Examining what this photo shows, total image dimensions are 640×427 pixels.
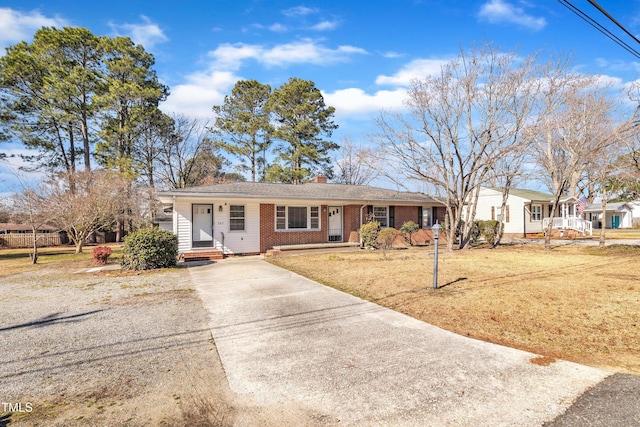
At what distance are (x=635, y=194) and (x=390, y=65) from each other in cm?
1265

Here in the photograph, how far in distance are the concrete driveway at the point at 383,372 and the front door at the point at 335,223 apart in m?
11.0

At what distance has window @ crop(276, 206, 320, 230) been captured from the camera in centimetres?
1520

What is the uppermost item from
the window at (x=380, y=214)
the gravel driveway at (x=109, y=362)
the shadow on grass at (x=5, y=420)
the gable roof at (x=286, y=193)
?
the gable roof at (x=286, y=193)

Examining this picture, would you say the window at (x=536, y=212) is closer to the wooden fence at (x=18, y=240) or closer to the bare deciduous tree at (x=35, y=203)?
the bare deciduous tree at (x=35, y=203)

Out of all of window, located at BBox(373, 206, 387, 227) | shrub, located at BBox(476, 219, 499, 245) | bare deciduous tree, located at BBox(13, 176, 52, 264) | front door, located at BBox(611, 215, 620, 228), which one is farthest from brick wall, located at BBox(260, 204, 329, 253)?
front door, located at BBox(611, 215, 620, 228)

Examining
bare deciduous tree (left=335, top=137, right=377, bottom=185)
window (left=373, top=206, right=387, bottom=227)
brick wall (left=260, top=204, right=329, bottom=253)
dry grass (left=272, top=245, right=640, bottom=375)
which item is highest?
bare deciduous tree (left=335, top=137, right=377, bottom=185)

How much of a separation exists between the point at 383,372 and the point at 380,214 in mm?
14762

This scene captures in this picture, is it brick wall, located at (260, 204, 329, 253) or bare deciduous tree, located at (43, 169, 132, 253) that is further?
bare deciduous tree, located at (43, 169, 132, 253)

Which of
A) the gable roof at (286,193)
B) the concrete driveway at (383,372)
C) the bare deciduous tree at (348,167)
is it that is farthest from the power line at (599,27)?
the bare deciduous tree at (348,167)

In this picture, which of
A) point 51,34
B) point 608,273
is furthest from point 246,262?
point 51,34

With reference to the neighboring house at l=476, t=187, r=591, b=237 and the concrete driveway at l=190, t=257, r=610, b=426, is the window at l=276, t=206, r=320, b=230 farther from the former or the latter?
the neighboring house at l=476, t=187, r=591, b=237

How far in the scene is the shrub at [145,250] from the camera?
1037 cm

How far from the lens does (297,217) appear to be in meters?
15.6

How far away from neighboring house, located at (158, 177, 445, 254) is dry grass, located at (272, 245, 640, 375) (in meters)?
3.58
